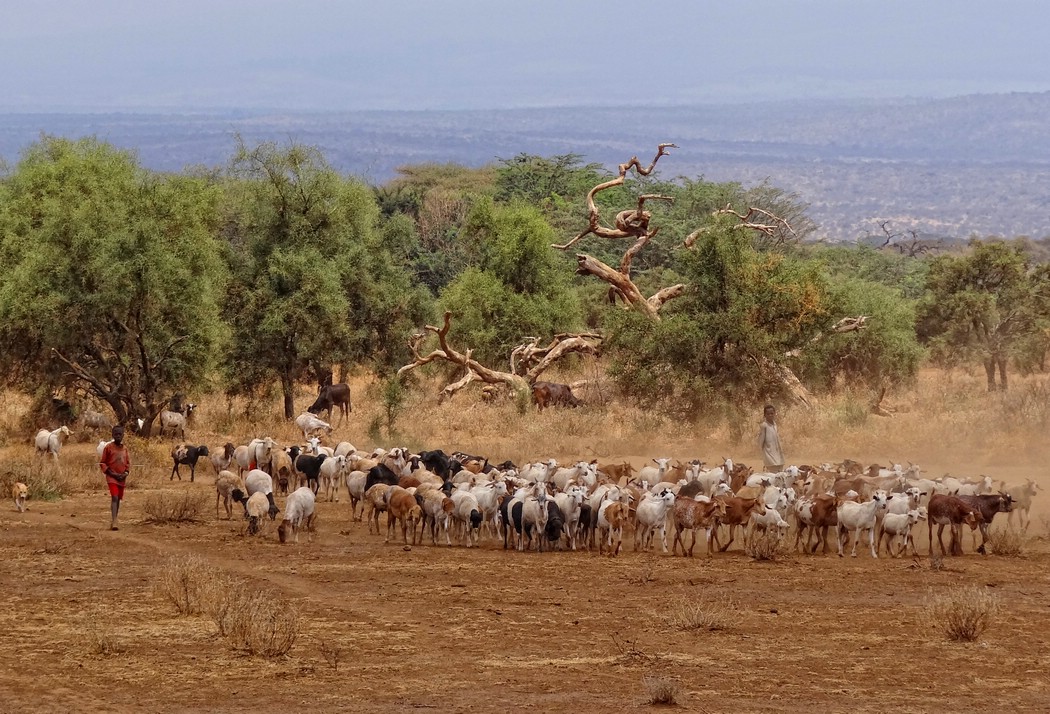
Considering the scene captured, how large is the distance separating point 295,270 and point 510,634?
18.0 m

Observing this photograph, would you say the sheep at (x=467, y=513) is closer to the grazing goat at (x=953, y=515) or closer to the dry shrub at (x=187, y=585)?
the dry shrub at (x=187, y=585)

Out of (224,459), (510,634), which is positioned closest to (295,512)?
(224,459)

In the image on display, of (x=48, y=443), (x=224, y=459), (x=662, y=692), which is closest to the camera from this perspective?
(x=662, y=692)

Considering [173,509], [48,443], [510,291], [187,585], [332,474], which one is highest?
→ [510,291]

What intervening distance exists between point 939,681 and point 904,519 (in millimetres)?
5147

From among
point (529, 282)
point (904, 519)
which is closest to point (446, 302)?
point (529, 282)

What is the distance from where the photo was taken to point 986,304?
117 feet

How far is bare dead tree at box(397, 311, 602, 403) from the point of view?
30.9 metres

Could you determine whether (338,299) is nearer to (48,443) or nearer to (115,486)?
(48,443)

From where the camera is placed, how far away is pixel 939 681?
12.0 m

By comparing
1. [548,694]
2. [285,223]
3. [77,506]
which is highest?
[285,223]

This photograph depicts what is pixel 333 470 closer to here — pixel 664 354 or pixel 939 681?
pixel 664 354

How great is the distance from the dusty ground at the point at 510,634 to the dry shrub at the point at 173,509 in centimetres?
136

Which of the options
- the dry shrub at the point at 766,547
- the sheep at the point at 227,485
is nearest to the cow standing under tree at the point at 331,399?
the sheep at the point at 227,485
